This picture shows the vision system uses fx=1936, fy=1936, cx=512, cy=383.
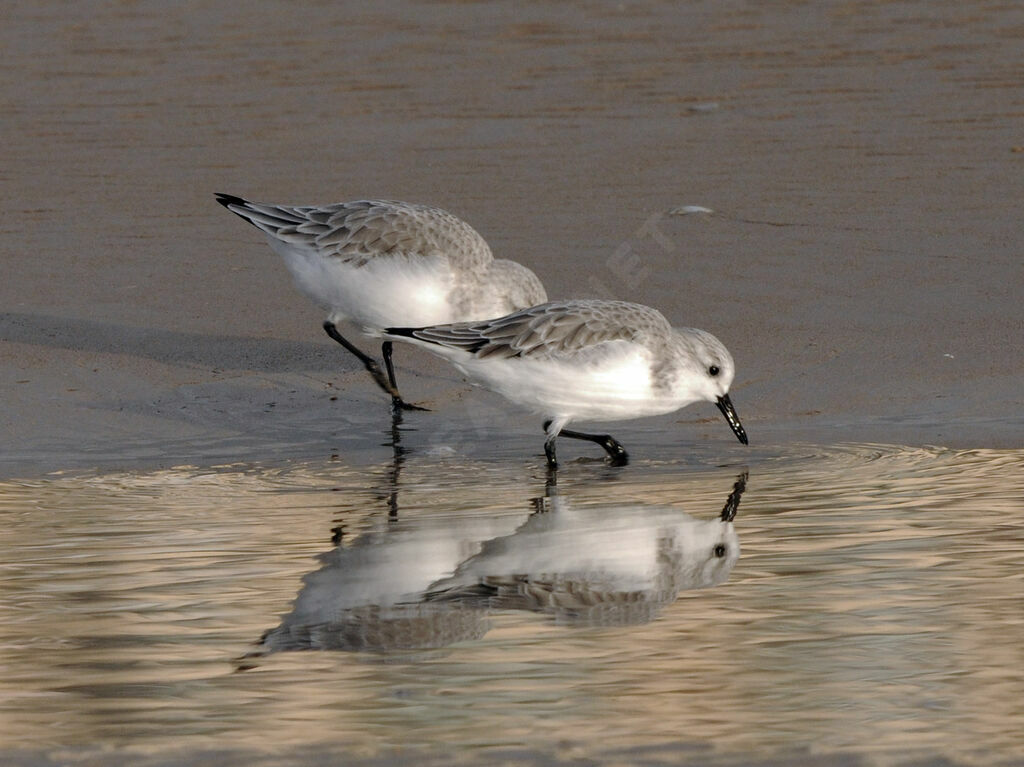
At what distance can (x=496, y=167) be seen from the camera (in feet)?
46.1

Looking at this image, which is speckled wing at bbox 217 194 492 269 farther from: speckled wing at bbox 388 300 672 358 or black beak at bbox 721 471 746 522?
black beak at bbox 721 471 746 522

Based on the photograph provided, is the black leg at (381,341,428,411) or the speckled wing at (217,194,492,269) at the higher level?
the speckled wing at (217,194,492,269)

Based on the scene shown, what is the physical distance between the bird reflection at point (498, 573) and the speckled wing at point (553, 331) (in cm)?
94

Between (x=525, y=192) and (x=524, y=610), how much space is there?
772 cm

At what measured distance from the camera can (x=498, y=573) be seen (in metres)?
6.51

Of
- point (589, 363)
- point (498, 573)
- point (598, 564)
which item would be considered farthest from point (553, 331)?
point (498, 573)

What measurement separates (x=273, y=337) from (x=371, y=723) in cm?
626

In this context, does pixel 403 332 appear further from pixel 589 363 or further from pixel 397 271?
pixel 397 271

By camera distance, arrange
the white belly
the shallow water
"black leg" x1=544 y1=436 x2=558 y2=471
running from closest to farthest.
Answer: the shallow water → the white belly → "black leg" x1=544 y1=436 x2=558 y2=471

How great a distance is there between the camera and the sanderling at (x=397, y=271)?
384 inches

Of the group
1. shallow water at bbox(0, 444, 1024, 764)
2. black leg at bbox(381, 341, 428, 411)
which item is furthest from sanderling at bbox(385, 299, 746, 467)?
black leg at bbox(381, 341, 428, 411)

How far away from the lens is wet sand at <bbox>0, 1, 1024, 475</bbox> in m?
9.77

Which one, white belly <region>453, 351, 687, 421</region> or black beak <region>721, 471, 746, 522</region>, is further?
white belly <region>453, 351, 687, 421</region>

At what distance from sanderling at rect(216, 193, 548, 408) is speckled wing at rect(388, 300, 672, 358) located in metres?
1.14
